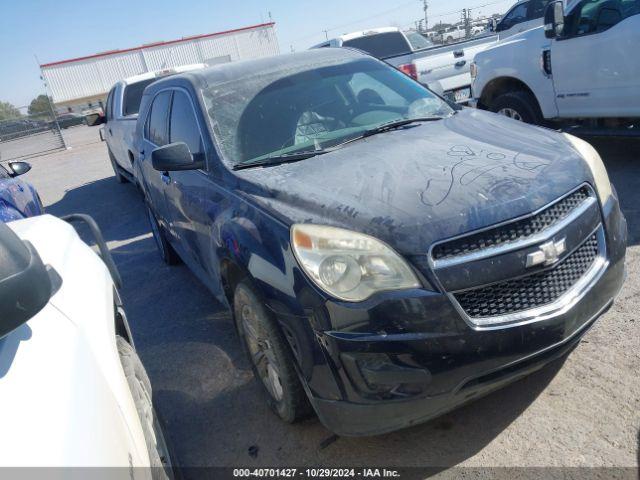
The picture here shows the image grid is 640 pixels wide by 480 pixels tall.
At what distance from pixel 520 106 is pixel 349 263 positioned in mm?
5543

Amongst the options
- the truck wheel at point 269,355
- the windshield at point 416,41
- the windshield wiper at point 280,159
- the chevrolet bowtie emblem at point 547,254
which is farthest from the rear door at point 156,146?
the windshield at point 416,41

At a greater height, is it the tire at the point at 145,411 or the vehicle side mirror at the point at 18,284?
the vehicle side mirror at the point at 18,284

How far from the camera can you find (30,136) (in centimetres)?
2770

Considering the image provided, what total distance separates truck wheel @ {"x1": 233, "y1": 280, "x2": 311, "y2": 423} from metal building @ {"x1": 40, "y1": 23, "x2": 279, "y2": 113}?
43315 millimetres

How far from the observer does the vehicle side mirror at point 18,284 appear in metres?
1.21

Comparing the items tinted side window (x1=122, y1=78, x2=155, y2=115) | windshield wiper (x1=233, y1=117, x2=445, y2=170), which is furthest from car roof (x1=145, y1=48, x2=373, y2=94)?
tinted side window (x1=122, y1=78, x2=155, y2=115)

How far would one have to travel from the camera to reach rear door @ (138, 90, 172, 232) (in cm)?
436

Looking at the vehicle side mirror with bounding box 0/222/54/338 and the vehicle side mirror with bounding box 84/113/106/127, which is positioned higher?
the vehicle side mirror with bounding box 84/113/106/127

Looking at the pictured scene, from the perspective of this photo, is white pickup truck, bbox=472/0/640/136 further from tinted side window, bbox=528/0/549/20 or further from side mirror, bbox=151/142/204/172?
tinted side window, bbox=528/0/549/20

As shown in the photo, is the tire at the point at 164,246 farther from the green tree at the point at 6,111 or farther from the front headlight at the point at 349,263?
the green tree at the point at 6,111

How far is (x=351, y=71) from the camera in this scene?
12.9 ft

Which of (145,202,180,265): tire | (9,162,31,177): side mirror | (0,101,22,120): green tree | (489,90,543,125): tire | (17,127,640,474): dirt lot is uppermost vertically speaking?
(0,101,22,120): green tree

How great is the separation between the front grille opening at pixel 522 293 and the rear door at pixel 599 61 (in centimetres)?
405

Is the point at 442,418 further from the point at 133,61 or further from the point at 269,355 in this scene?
the point at 133,61
